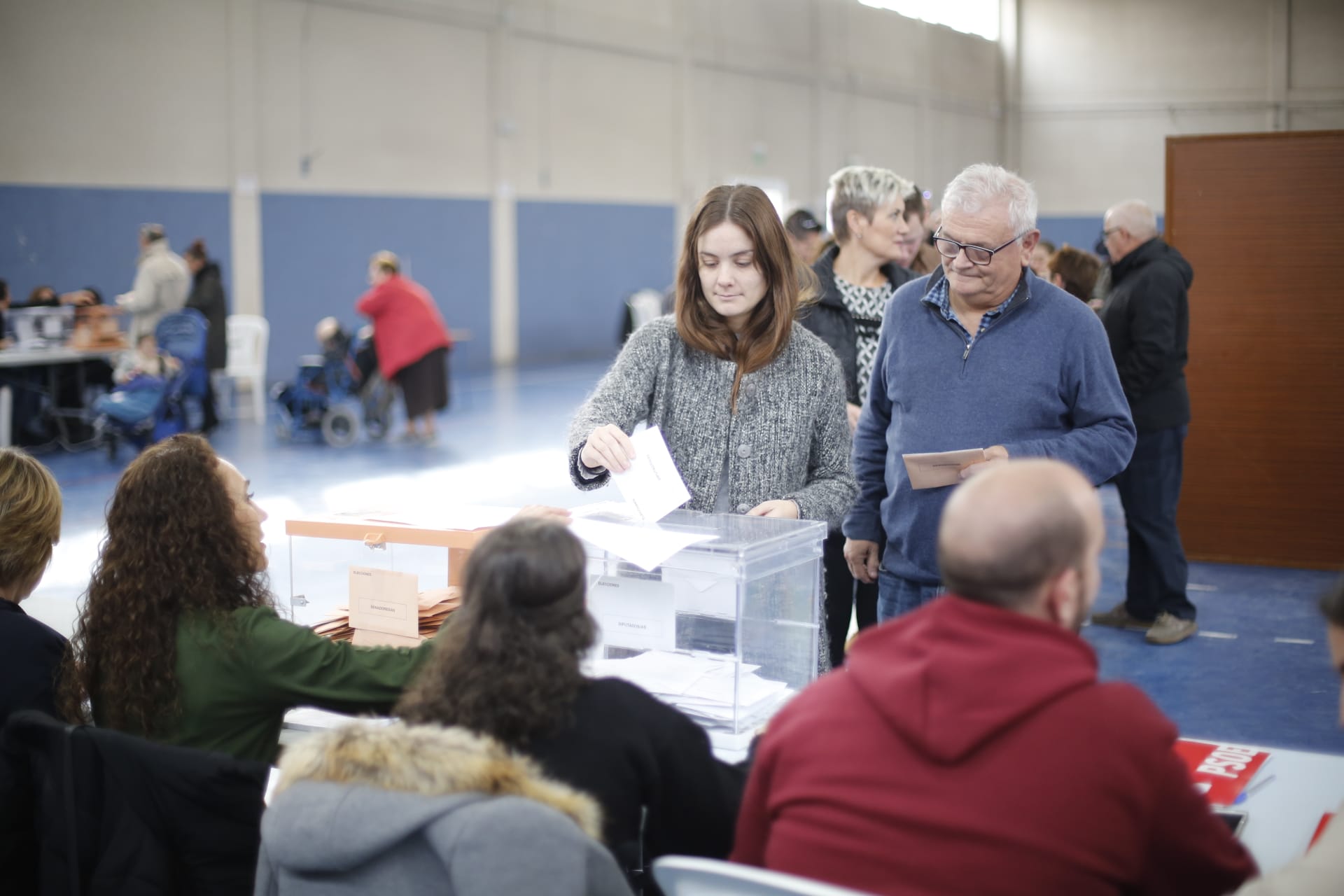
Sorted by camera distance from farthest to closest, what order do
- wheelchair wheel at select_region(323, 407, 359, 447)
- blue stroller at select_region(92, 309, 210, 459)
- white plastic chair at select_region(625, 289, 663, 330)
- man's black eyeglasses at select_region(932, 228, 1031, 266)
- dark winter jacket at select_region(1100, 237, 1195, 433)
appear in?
white plastic chair at select_region(625, 289, 663, 330), wheelchair wheel at select_region(323, 407, 359, 447), blue stroller at select_region(92, 309, 210, 459), dark winter jacket at select_region(1100, 237, 1195, 433), man's black eyeglasses at select_region(932, 228, 1031, 266)

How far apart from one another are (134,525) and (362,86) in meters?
11.4

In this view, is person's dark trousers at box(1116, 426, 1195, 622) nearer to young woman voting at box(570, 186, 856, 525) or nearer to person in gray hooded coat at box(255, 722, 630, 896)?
young woman voting at box(570, 186, 856, 525)

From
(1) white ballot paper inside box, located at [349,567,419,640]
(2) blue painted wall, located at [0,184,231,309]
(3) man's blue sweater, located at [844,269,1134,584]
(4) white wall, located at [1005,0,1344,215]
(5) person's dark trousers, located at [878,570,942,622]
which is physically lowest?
(5) person's dark trousers, located at [878,570,942,622]

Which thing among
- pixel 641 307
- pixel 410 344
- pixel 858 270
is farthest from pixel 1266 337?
pixel 641 307

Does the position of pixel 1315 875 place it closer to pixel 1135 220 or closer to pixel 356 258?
pixel 1135 220

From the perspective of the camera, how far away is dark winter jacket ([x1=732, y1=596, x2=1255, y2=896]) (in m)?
1.13

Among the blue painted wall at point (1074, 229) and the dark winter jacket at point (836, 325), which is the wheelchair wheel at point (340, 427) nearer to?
the dark winter jacket at point (836, 325)

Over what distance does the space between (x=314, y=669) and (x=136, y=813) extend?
30cm

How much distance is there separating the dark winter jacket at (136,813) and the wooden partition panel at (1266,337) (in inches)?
198

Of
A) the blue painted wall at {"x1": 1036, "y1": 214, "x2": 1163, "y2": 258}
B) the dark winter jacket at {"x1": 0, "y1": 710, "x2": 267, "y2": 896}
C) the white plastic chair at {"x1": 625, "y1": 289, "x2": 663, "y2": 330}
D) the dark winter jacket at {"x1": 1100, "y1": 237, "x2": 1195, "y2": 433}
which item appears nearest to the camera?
the dark winter jacket at {"x1": 0, "y1": 710, "x2": 267, "y2": 896}

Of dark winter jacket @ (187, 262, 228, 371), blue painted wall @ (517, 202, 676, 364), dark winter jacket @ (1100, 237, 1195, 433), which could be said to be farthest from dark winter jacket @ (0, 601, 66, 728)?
blue painted wall @ (517, 202, 676, 364)

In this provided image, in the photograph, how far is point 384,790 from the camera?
1.28m

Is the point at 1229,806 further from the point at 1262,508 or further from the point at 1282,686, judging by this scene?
the point at 1262,508

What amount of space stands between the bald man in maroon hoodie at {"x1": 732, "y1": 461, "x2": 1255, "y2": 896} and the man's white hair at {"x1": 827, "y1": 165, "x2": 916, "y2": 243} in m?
2.35
